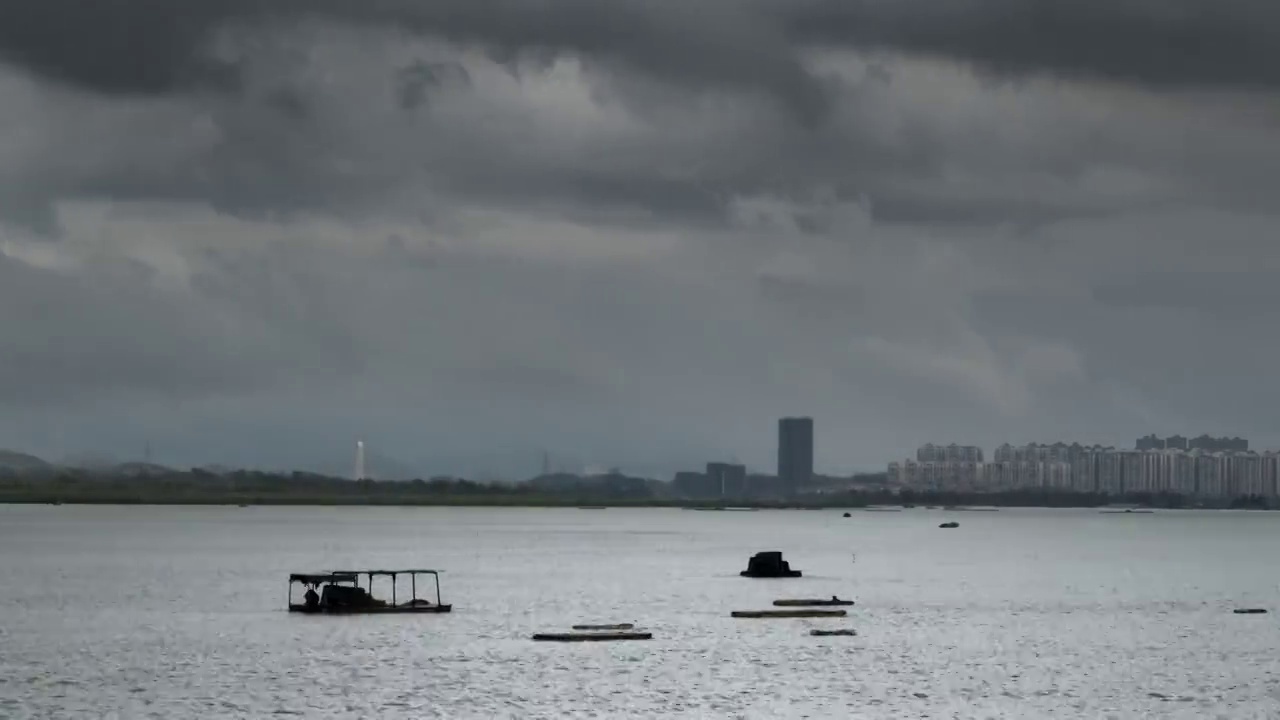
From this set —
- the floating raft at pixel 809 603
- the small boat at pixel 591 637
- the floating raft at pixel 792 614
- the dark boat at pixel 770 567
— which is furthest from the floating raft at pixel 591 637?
the dark boat at pixel 770 567

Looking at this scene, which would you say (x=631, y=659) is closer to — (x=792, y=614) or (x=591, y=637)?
(x=591, y=637)

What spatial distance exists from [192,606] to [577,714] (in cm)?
7024

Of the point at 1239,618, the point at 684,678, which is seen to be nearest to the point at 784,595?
the point at 1239,618

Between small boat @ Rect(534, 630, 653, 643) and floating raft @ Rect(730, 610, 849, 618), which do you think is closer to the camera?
small boat @ Rect(534, 630, 653, 643)

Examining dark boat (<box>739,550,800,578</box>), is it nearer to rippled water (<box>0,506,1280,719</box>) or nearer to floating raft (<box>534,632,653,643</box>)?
rippled water (<box>0,506,1280,719</box>)

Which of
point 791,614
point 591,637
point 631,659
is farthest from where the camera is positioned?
point 791,614

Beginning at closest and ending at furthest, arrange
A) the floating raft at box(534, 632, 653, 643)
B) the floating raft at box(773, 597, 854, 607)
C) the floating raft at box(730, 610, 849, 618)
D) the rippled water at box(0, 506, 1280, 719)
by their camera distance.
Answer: the rippled water at box(0, 506, 1280, 719) < the floating raft at box(534, 632, 653, 643) < the floating raft at box(730, 610, 849, 618) < the floating raft at box(773, 597, 854, 607)

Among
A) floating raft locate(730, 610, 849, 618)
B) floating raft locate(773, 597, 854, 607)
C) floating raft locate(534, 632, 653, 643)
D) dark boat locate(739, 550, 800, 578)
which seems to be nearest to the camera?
floating raft locate(534, 632, 653, 643)

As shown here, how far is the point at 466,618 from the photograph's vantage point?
13088 cm

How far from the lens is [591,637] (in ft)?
359

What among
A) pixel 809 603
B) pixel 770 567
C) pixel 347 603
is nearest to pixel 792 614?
pixel 809 603

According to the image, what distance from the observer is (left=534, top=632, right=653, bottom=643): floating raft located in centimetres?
10944

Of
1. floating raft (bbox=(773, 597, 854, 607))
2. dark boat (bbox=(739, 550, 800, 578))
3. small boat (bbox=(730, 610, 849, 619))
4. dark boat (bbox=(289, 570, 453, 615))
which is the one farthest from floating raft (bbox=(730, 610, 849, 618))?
dark boat (bbox=(739, 550, 800, 578))

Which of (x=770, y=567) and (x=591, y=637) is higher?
(x=770, y=567)
